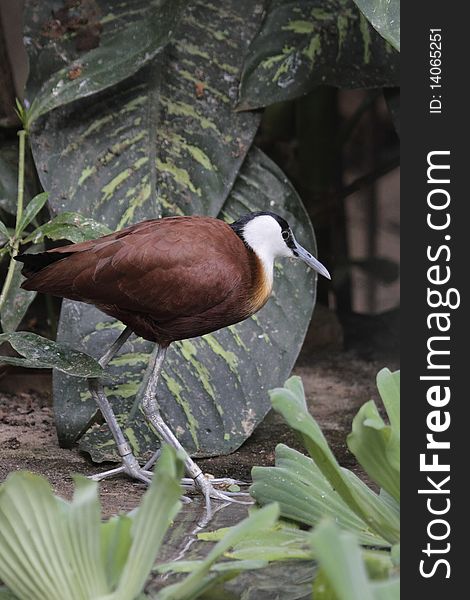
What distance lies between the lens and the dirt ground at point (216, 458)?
8.83 feet

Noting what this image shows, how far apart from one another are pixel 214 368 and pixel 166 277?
23.5 inches

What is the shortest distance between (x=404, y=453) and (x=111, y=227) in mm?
1564

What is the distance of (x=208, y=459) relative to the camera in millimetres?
2939

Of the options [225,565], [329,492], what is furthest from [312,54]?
[225,565]

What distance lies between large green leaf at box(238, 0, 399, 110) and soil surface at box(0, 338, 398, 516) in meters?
1.03

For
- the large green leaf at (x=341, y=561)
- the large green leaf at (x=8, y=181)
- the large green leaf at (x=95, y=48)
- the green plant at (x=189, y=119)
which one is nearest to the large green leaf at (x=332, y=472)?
the large green leaf at (x=341, y=561)

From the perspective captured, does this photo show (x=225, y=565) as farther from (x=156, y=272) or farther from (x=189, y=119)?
(x=189, y=119)

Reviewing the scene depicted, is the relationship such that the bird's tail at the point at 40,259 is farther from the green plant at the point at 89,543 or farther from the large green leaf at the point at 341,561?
the large green leaf at the point at 341,561

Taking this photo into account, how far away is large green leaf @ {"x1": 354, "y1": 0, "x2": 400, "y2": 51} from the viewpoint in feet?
9.33

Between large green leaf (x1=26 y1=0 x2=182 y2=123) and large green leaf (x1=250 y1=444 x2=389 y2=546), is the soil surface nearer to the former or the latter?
large green leaf (x1=250 y1=444 x2=389 y2=546)

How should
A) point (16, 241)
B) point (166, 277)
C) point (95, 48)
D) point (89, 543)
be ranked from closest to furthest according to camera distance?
1. point (89, 543)
2. point (166, 277)
3. point (16, 241)
4. point (95, 48)

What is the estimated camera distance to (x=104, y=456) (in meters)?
2.83

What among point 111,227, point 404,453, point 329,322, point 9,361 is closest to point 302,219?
point 111,227

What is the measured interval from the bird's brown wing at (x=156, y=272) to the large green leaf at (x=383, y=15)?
75 centimetres
